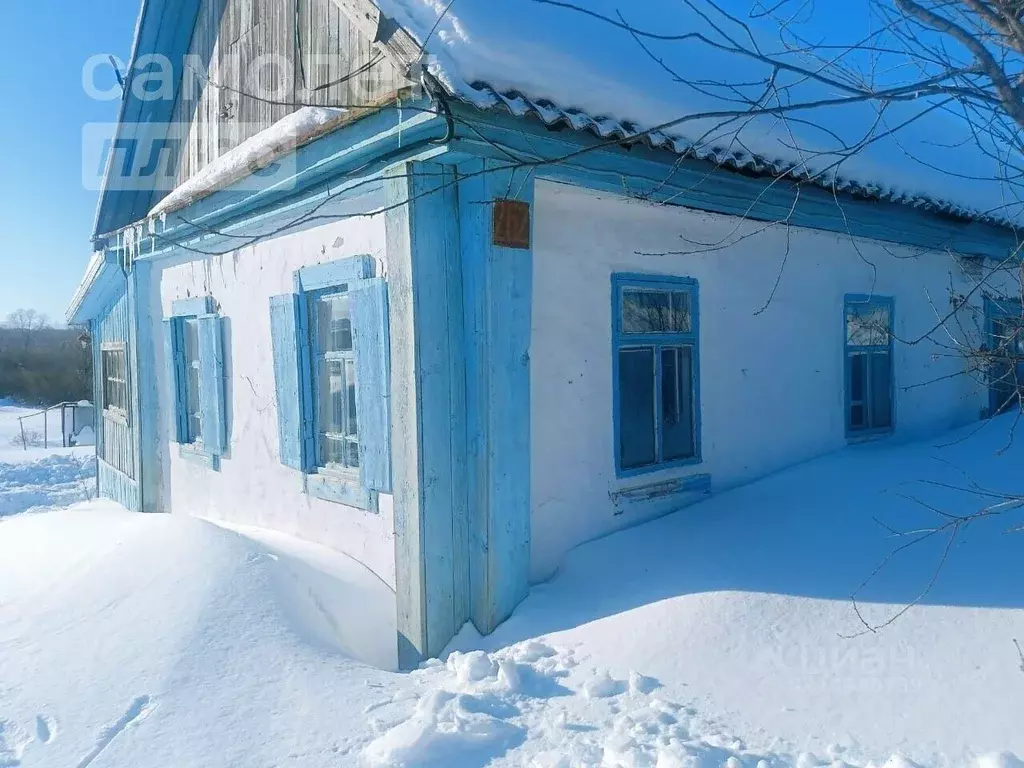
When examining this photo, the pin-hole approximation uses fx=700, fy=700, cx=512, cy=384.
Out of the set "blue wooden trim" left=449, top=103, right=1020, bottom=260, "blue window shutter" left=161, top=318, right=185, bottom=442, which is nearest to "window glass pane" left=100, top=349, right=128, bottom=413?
"blue window shutter" left=161, top=318, right=185, bottom=442

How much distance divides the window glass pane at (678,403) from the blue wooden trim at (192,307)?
3770 mm

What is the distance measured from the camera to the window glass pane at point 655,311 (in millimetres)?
4543

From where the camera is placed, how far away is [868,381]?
654 cm

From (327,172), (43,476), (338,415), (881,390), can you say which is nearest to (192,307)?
(338,415)

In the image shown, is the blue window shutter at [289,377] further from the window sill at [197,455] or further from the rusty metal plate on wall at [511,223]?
the rusty metal plate on wall at [511,223]

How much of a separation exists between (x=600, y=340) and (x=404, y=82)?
1842 mm

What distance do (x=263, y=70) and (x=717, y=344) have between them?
392 cm

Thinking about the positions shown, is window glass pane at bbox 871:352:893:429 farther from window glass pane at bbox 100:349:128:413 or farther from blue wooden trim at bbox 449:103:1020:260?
window glass pane at bbox 100:349:128:413

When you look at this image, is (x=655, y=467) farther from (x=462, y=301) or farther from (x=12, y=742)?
(x=12, y=742)

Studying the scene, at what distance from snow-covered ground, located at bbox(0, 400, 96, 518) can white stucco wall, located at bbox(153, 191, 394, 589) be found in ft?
19.0

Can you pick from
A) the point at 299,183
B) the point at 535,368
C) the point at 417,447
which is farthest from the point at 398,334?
the point at 299,183

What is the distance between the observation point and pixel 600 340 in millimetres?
4301

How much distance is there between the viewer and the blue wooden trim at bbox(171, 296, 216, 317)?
19.4ft

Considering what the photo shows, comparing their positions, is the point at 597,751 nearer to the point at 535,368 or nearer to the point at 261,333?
the point at 535,368
